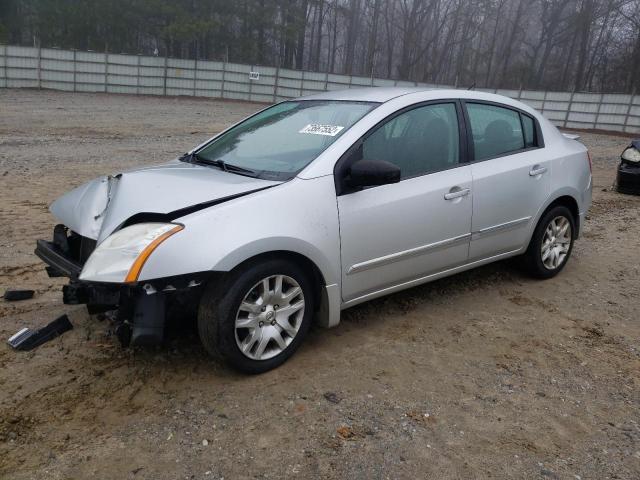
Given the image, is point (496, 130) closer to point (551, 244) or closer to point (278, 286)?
point (551, 244)

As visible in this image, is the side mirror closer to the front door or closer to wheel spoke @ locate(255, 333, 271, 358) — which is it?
the front door

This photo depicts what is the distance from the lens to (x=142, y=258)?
2740 mm

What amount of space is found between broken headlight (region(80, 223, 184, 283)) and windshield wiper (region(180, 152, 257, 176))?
820mm

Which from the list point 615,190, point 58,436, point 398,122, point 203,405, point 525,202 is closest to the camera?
point 58,436

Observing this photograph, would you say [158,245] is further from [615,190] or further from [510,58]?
[510,58]

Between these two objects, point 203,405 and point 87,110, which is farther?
point 87,110

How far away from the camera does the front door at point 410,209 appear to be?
3480 millimetres

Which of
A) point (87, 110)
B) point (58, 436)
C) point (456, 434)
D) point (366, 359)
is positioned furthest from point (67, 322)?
point (87, 110)

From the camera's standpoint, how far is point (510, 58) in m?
53.3

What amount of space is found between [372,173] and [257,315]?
1.05m

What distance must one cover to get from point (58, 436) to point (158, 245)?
3.23 feet

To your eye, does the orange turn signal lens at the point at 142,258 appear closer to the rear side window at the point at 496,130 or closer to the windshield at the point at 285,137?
the windshield at the point at 285,137

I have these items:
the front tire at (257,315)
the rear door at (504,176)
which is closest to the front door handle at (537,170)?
the rear door at (504,176)

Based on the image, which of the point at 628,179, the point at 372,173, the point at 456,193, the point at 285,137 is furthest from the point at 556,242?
the point at 628,179
